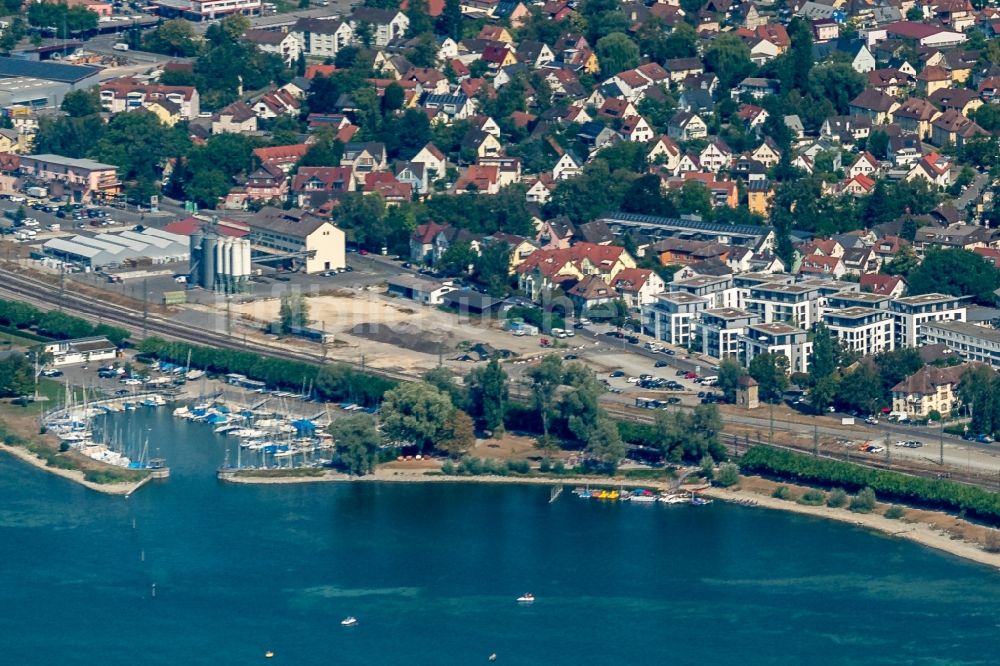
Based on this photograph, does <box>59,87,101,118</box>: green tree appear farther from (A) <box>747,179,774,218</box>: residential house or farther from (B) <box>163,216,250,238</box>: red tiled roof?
(A) <box>747,179,774,218</box>: residential house

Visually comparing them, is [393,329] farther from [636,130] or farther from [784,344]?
[636,130]

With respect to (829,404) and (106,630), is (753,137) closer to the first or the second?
(829,404)

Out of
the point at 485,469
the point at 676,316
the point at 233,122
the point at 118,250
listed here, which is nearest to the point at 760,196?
the point at 676,316

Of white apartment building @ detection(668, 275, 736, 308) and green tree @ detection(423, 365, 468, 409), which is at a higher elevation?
white apartment building @ detection(668, 275, 736, 308)

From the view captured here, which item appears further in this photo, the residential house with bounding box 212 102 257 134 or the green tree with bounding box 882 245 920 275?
the residential house with bounding box 212 102 257 134

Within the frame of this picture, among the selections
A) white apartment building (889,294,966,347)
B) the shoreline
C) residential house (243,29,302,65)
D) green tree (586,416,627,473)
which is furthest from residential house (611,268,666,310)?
residential house (243,29,302,65)

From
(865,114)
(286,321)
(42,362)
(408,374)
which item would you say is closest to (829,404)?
(408,374)

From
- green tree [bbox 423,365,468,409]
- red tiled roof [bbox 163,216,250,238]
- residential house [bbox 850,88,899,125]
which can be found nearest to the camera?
green tree [bbox 423,365,468,409]

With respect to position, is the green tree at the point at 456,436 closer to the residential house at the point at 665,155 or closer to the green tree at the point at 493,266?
the green tree at the point at 493,266
